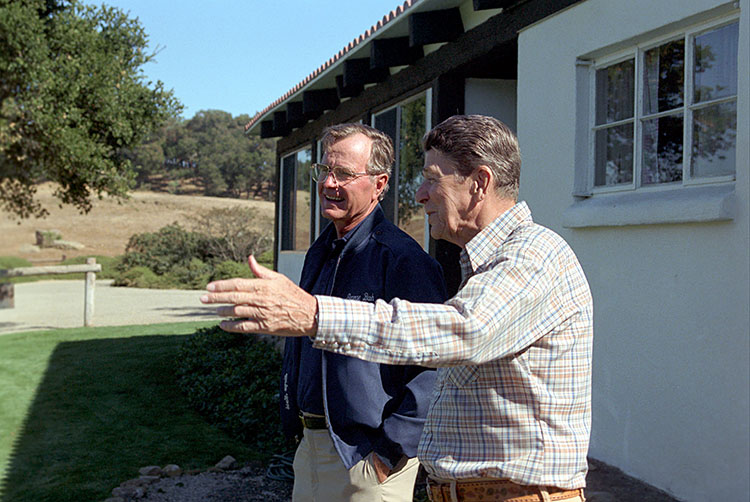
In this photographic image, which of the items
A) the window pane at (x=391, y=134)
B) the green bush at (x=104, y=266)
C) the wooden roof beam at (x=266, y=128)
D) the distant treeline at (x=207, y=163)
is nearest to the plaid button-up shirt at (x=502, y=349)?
the window pane at (x=391, y=134)

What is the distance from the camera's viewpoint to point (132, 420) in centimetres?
802

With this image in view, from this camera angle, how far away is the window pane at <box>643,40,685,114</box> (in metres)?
4.48

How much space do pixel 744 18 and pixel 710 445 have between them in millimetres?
2152

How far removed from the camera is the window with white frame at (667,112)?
4.15 m

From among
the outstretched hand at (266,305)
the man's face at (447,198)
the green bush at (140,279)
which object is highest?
the man's face at (447,198)

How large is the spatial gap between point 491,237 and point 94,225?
141ft

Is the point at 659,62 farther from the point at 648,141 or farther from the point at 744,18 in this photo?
the point at 744,18

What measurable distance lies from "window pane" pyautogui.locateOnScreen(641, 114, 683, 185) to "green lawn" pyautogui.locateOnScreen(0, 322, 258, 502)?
13.5ft

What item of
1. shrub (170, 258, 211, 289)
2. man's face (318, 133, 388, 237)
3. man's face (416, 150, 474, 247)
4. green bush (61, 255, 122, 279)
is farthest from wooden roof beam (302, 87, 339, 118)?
green bush (61, 255, 122, 279)

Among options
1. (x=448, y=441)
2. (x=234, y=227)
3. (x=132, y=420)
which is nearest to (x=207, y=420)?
(x=132, y=420)

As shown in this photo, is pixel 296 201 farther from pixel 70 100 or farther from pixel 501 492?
pixel 501 492

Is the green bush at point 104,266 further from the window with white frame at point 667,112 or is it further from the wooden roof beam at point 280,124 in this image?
the window with white frame at point 667,112

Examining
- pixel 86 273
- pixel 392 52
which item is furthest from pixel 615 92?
pixel 86 273

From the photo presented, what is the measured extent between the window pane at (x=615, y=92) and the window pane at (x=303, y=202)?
7.12 meters
